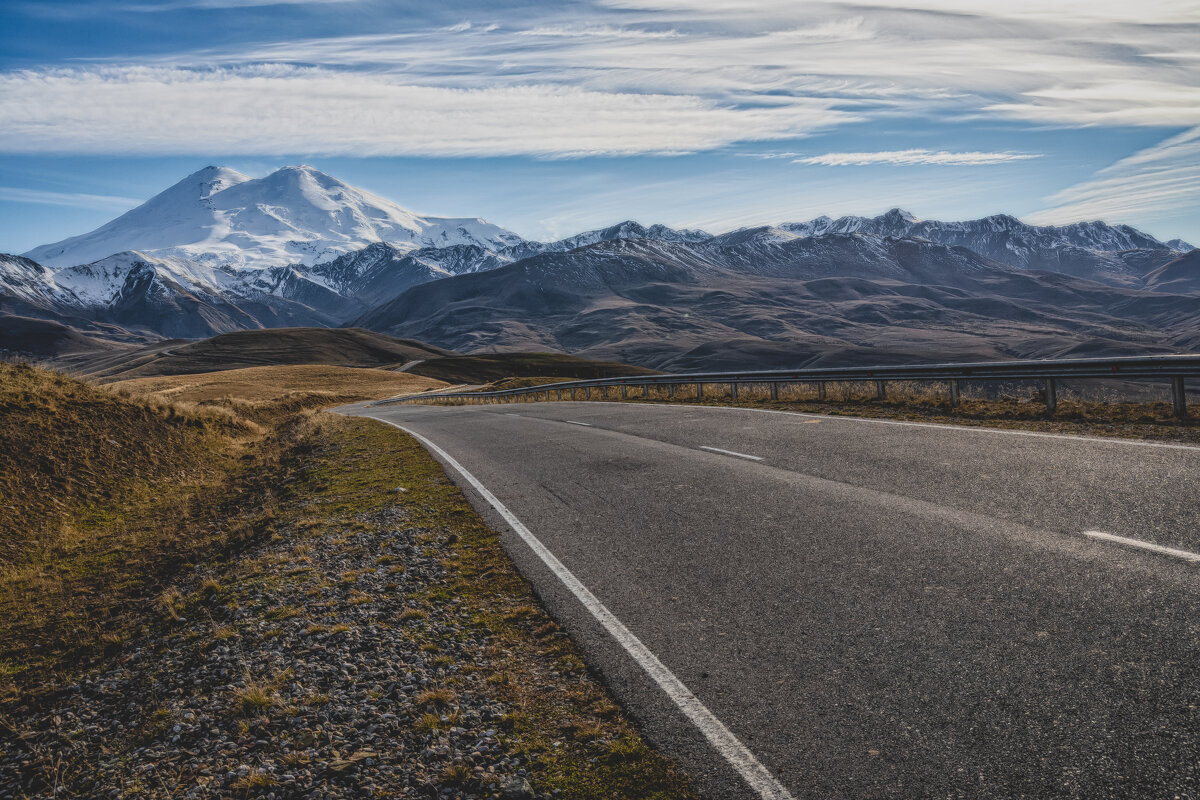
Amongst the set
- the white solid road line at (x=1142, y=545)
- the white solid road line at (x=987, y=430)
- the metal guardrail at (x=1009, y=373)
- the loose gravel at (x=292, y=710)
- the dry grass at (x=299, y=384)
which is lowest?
the loose gravel at (x=292, y=710)

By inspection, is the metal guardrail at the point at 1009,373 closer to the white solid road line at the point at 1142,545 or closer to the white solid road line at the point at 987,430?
the white solid road line at the point at 987,430

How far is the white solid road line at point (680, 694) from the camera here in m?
3.41

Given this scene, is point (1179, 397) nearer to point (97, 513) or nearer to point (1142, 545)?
point (1142, 545)

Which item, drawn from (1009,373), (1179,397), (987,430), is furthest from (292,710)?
(1009,373)

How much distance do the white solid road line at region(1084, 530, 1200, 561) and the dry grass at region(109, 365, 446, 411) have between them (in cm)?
4770

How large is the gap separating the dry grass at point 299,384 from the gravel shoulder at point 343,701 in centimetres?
4395

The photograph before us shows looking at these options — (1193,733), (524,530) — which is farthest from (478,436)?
(1193,733)

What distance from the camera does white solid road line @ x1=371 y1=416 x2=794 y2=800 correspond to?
341 centimetres

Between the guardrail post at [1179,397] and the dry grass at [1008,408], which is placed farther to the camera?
the guardrail post at [1179,397]

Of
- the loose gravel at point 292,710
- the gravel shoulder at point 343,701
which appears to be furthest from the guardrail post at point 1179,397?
the loose gravel at point 292,710

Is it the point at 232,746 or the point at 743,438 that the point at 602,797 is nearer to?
the point at 232,746

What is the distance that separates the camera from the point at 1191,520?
6.41m

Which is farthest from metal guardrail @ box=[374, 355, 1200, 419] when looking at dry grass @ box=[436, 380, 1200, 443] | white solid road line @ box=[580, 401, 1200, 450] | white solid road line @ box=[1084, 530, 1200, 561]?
white solid road line @ box=[1084, 530, 1200, 561]

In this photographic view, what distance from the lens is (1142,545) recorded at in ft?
19.2
